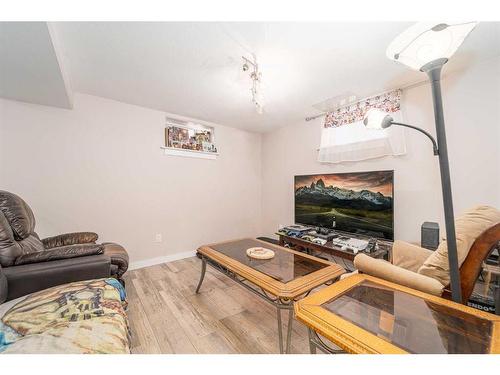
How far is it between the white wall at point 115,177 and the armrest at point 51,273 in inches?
49.4

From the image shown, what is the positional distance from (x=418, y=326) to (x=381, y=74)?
2.22 m

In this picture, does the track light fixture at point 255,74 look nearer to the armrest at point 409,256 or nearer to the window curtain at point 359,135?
the window curtain at point 359,135

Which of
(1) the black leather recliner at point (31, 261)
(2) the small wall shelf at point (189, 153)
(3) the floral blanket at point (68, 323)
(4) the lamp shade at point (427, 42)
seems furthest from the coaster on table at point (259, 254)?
(2) the small wall shelf at point (189, 153)

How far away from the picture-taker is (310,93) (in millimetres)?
2404

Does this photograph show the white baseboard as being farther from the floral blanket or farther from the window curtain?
the window curtain

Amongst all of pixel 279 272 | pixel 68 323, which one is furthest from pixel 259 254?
pixel 68 323

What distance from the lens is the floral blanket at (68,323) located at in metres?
0.73

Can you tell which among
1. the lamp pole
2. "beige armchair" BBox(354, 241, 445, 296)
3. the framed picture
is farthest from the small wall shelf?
the lamp pole

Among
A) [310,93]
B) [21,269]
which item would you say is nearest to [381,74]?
[310,93]

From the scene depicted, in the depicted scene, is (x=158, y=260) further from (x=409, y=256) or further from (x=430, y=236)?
(x=430, y=236)

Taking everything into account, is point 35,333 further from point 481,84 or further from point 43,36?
point 481,84

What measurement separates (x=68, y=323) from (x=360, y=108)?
10.6 ft

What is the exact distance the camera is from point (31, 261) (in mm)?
1342

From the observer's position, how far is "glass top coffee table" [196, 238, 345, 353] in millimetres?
1207
